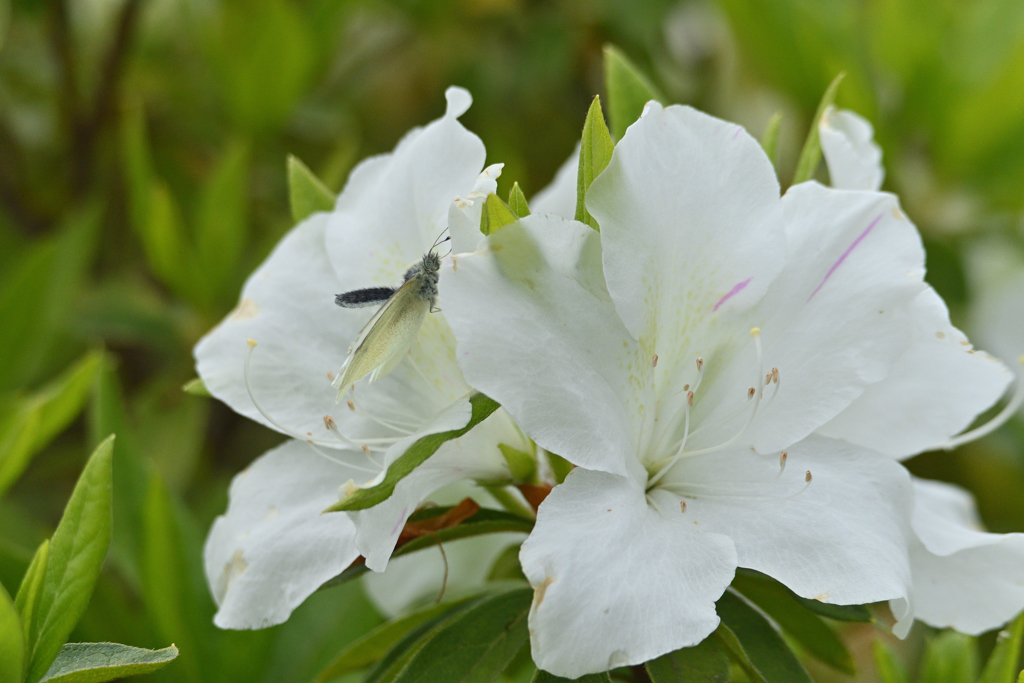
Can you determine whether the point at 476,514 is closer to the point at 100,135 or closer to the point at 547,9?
the point at 100,135

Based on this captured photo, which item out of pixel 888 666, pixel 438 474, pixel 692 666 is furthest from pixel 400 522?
pixel 888 666

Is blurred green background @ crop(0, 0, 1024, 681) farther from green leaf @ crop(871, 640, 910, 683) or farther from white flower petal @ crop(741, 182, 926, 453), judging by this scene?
white flower petal @ crop(741, 182, 926, 453)

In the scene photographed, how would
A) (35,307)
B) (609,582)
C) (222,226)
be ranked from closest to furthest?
(609,582)
(35,307)
(222,226)

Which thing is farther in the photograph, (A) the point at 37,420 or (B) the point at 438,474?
(A) the point at 37,420

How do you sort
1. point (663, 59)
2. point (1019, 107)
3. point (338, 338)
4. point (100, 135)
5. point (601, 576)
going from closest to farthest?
point (601, 576) < point (338, 338) < point (1019, 107) < point (100, 135) < point (663, 59)

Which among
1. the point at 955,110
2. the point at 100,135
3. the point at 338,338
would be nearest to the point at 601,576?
the point at 338,338

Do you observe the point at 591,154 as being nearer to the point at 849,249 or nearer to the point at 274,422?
the point at 849,249

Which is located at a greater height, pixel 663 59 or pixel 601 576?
pixel 601 576
